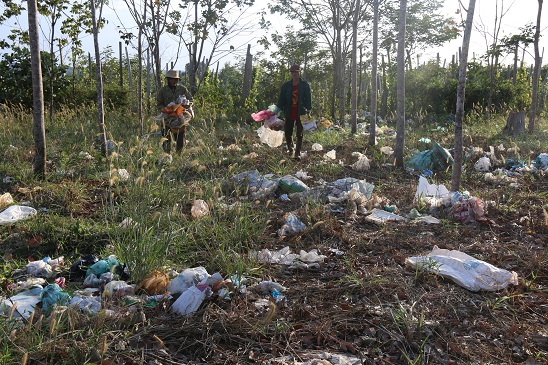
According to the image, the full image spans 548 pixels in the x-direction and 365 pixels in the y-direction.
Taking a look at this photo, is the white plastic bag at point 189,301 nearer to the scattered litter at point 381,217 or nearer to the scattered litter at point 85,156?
the scattered litter at point 381,217

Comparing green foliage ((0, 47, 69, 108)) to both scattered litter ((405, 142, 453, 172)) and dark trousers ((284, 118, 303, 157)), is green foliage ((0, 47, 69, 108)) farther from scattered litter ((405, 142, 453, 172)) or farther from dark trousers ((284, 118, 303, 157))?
scattered litter ((405, 142, 453, 172))

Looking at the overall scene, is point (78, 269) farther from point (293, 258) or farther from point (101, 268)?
point (293, 258)

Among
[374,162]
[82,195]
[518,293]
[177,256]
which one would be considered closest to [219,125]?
[374,162]

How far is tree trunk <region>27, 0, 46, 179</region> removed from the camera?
463 centimetres

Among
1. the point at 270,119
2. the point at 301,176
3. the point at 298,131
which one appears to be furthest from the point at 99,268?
the point at 270,119

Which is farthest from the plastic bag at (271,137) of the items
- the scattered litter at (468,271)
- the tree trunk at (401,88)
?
the scattered litter at (468,271)

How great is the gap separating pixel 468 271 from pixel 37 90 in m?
4.46

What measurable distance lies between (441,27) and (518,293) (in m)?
16.9

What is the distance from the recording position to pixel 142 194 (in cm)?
369

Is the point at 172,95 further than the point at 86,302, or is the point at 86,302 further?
the point at 172,95

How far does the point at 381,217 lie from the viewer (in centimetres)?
423

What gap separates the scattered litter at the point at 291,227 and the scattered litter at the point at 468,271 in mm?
1045

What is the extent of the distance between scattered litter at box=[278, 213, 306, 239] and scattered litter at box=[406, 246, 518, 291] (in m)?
1.05

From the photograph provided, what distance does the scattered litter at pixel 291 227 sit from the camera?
3.75m
